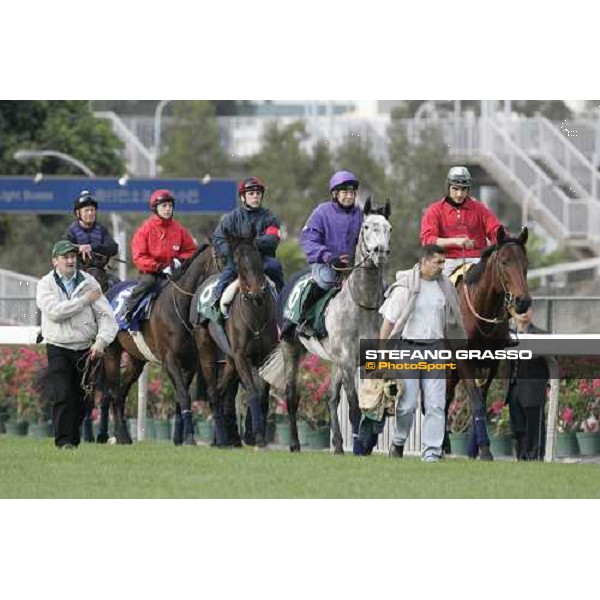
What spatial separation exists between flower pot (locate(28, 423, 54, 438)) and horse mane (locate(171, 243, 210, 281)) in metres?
3.86

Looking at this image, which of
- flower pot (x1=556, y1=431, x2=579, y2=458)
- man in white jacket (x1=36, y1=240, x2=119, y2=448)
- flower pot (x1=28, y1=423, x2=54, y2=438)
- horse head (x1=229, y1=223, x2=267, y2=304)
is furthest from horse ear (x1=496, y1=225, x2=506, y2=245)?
flower pot (x1=28, y1=423, x2=54, y2=438)

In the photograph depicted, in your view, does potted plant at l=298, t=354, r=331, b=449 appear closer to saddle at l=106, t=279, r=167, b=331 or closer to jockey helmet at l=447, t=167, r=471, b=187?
saddle at l=106, t=279, r=167, b=331

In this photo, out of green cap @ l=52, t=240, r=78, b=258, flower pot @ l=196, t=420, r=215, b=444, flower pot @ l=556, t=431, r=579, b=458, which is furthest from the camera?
flower pot @ l=196, t=420, r=215, b=444

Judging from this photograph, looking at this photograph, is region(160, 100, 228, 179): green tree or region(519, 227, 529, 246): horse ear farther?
region(160, 100, 228, 179): green tree

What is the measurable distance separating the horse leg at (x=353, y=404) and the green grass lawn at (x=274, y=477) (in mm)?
283

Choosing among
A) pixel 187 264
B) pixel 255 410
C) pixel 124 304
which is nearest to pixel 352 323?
pixel 255 410

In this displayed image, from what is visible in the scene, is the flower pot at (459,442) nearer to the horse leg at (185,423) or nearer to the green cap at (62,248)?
the horse leg at (185,423)

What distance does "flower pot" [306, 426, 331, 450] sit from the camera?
74.4 ft

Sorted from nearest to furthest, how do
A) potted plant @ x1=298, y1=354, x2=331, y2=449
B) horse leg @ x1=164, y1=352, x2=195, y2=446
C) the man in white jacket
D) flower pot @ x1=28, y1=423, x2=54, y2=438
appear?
the man in white jacket → horse leg @ x1=164, y1=352, x2=195, y2=446 → potted plant @ x1=298, y1=354, x2=331, y2=449 → flower pot @ x1=28, y1=423, x2=54, y2=438

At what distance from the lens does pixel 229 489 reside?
16.6 meters

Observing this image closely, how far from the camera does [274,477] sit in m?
17.3

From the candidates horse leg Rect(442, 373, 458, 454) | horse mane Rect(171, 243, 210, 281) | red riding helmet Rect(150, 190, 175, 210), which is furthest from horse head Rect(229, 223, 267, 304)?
red riding helmet Rect(150, 190, 175, 210)

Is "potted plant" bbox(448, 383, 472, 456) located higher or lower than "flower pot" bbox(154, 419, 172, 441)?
higher

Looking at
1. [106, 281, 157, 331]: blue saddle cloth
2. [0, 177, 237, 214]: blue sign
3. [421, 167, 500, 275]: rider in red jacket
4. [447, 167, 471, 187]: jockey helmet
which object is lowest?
[106, 281, 157, 331]: blue saddle cloth
